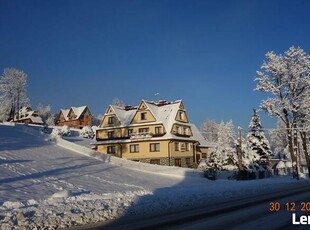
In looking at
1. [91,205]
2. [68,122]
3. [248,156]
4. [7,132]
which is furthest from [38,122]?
[91,205]

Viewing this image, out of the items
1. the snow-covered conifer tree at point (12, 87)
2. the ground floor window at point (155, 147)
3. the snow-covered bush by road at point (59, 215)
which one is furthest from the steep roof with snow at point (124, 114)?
the snow-covered bush by road at point (59, 215)

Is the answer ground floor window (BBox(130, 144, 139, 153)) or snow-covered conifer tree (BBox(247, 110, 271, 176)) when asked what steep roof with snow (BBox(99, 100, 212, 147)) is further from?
snow-covered conifer tree (BBox(247, 110, 271, 176))

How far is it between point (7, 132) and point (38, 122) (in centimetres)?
5480

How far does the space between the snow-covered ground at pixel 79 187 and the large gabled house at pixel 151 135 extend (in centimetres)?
1044

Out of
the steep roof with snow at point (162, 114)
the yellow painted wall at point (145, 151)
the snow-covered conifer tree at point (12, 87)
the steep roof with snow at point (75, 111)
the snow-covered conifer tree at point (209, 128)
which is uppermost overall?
the snow-covered conifer tree at point (12, 87)

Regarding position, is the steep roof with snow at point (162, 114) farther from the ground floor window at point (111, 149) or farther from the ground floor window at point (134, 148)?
the ground floor window at point (111, 149)

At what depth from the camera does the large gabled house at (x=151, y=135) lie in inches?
2139

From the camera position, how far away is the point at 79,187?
26.2 m

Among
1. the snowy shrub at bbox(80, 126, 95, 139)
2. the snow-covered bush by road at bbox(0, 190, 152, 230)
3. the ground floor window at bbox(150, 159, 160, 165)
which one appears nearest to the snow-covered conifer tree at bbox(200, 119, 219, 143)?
the snowy shrub at bbox(80, 126, 95, 139)

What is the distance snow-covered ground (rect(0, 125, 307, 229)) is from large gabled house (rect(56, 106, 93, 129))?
Result: 140 feet

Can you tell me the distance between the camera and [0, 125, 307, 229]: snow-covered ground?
1359cm

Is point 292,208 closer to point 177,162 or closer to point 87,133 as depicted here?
point 177,162

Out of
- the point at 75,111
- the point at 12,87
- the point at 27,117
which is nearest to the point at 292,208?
the point at 12,87

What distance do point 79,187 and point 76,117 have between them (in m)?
78.1
